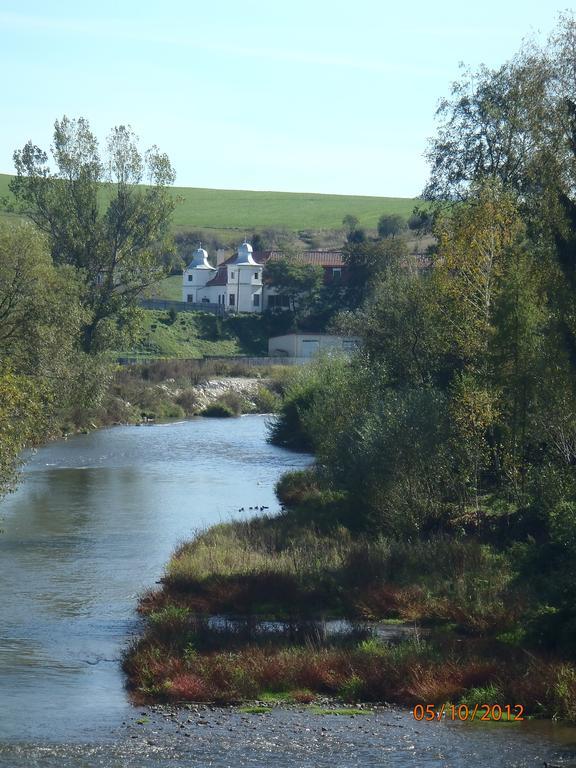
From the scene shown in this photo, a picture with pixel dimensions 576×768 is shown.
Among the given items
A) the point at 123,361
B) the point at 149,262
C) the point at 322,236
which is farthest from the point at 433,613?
the point at 322,236

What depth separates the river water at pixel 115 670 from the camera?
15211 mm

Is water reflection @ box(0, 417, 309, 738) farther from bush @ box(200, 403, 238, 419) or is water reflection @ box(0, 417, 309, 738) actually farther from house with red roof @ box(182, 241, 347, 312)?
house with red roof @ box(182, 241, 347, 312)

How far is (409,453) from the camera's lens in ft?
89.6

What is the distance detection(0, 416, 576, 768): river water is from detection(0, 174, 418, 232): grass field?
121 m

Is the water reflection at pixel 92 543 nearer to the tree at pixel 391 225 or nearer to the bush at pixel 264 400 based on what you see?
Answer: the bush at pixel 264 400

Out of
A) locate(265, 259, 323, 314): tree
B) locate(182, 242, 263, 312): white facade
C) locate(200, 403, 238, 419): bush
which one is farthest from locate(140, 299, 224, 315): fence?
locate(200, 403, 238, 419): bush

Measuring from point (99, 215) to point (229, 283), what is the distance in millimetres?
57335

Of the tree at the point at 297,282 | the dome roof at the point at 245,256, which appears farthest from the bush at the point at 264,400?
the dome roof at the point at 245,256

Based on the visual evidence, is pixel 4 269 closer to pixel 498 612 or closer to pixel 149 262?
pixel 149 262

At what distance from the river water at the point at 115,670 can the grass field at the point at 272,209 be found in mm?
120506

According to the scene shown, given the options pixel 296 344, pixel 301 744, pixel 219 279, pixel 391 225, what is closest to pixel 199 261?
pixel 219 279

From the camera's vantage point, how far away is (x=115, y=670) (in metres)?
19.0

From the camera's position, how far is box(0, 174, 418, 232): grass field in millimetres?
165250

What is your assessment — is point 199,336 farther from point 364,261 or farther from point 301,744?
point 301,744
